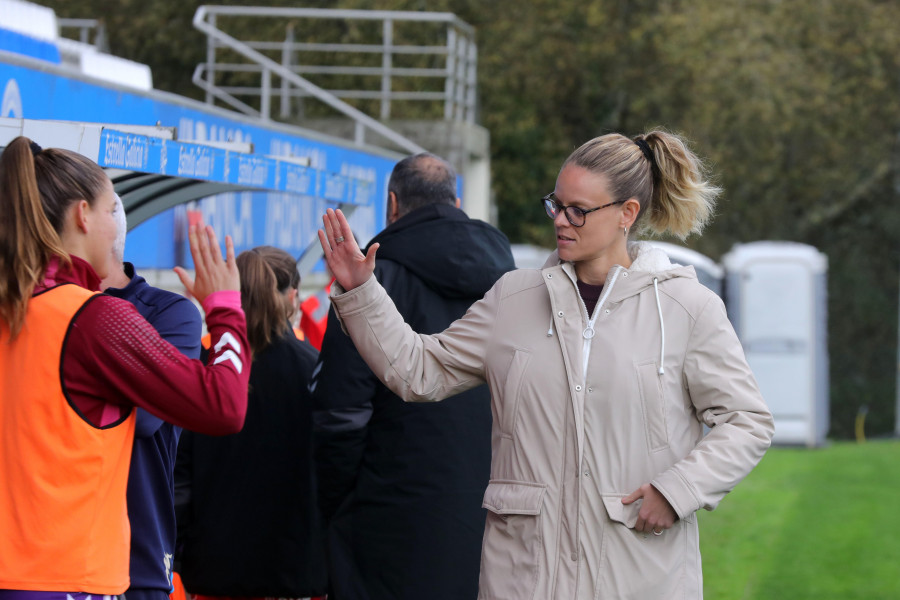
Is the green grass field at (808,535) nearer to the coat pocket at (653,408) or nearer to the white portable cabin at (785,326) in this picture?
the white portable cabin at (785,326)

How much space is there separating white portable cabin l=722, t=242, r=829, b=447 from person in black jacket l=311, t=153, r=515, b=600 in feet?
52.8

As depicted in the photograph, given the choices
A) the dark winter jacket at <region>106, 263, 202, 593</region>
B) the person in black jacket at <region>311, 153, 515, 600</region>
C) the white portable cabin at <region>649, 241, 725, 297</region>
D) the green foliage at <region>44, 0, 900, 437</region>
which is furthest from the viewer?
the green foliage at <region>44, 0, 900, 437</region>

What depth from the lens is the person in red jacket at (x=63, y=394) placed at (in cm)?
249

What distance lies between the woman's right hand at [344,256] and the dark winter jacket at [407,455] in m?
0.95

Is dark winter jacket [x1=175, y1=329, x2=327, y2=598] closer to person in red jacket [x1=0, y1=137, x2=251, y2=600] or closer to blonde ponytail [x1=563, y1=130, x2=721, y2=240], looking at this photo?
blonde ponytail [x1=563, y1=130, x2=721, y2=240]

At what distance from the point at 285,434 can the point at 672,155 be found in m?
1.92

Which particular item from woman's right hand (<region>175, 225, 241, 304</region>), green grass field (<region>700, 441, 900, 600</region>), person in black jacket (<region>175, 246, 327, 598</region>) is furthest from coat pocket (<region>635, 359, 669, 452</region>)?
green grass field (<region>700, 441, 900, 600</region>)

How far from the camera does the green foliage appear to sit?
789 inches

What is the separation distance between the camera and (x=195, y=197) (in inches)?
177

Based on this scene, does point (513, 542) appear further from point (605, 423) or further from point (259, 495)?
point (259, 495)

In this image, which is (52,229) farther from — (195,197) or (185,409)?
(195,197)

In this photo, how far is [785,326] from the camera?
19812mm

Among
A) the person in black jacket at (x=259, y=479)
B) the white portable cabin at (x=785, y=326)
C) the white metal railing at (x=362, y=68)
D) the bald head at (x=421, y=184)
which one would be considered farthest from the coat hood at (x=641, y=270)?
the white portable cabin at (x=785, y=326)

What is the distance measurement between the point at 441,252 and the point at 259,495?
110 centimetres
